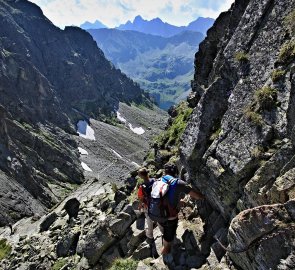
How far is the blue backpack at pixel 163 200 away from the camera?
48.7 ft

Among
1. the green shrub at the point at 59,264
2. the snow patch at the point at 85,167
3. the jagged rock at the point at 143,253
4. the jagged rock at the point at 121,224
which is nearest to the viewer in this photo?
the jagged rock at the point at 143,253

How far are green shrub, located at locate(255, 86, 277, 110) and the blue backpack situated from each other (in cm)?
456

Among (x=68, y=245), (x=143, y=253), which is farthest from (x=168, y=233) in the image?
(x=68, y=245)

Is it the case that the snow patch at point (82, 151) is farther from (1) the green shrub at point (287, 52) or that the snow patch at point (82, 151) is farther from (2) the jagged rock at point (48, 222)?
(1) the green shrub at point (287, 52)

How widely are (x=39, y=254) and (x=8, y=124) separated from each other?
105 m

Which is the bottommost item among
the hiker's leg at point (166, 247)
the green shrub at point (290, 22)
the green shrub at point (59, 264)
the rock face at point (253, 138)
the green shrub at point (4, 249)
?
the green shrub at point (4, 249)

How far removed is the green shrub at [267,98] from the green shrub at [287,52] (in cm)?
136

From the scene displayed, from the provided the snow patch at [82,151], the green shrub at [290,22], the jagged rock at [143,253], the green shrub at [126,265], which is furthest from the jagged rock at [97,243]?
Answer: the snow patch at [82,151]

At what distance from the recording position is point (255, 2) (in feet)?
66.9

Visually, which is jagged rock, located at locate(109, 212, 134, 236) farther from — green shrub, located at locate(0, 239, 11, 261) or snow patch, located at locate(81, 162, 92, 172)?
snow patch, located at locate(81, 162, 92, 172)

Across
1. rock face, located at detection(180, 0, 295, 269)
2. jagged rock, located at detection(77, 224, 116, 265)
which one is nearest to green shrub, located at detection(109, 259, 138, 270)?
rock face, located at detection(180, 0, 295, 269)

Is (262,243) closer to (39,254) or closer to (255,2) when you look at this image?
(255,2)

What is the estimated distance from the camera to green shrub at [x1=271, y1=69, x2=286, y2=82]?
15298 mm

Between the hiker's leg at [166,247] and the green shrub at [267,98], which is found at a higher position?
the green shrub at [267,98]
